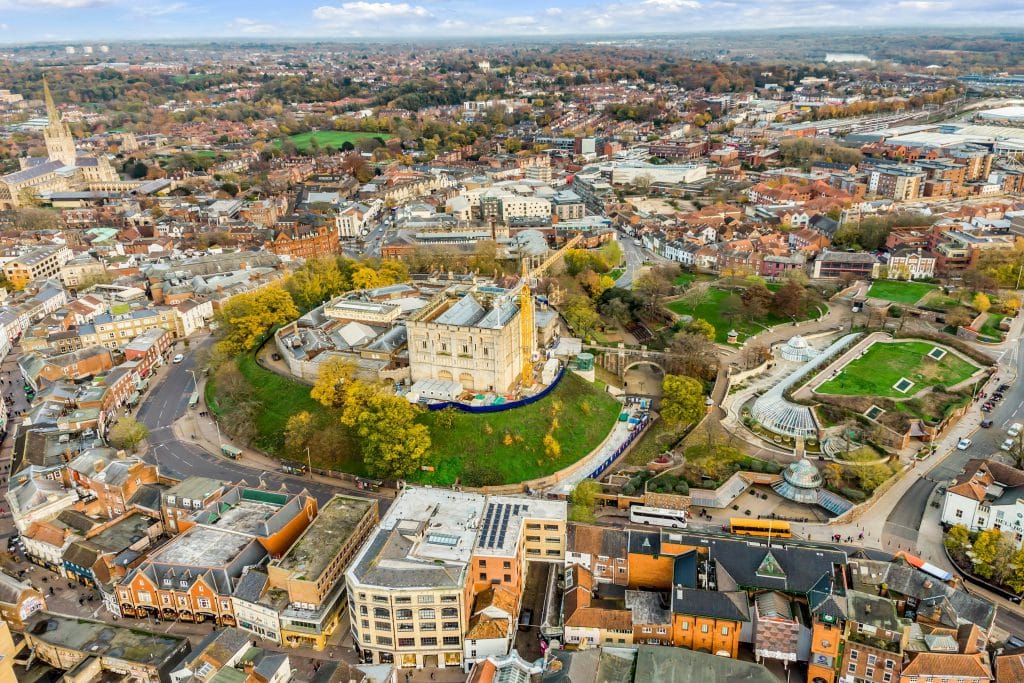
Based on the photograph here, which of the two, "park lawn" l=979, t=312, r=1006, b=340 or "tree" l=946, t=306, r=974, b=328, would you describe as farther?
"tree" l=946, t=306, r=974, b=328

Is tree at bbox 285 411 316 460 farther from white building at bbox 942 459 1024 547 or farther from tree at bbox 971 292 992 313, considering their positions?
tree at bbox 971 292 992 313

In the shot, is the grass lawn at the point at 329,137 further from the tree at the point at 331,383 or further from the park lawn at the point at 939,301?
the park lawn at the point at 939,301

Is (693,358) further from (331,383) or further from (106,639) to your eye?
Result: (106,639)

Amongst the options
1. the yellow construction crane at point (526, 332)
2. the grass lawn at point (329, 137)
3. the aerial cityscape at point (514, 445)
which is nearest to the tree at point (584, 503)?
the aerial cityscape at point (514, 445)

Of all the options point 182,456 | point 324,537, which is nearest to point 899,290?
point 324,537

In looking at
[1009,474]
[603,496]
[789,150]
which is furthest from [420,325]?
[789,150]

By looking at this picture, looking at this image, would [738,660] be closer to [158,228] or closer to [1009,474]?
[1009,474]

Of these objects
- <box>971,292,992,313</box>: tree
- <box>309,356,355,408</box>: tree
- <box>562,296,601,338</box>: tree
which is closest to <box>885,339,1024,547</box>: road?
<box>971,292,992,313</box>: tree

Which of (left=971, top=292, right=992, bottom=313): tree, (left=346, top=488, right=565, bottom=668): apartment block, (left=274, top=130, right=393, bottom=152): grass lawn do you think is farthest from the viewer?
(left=274, top=130, right=393, bottom=152): grass lawn
